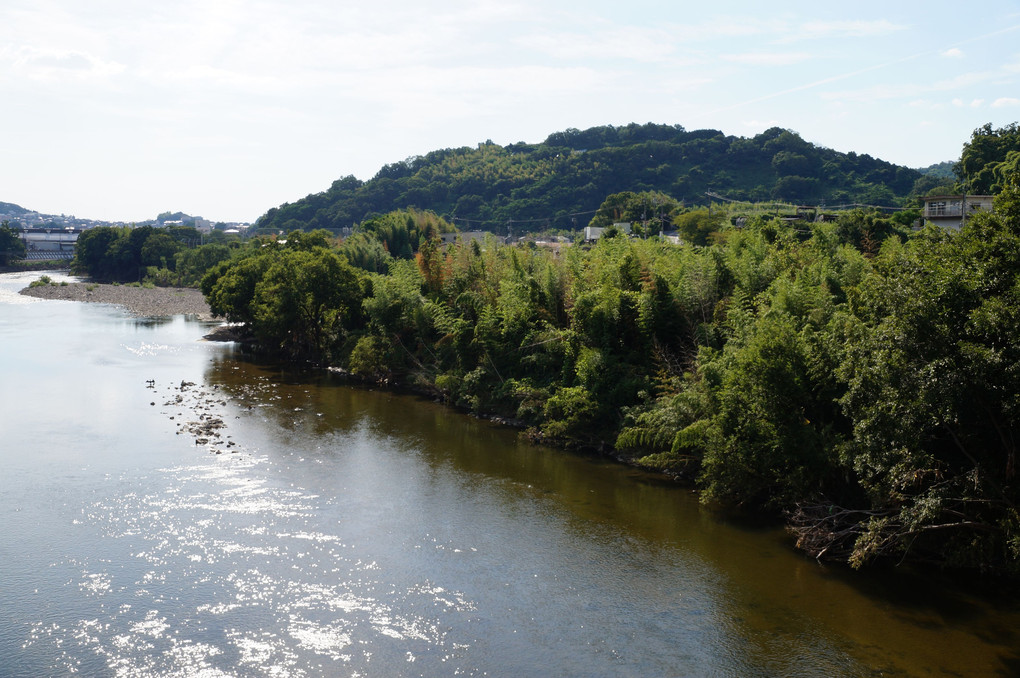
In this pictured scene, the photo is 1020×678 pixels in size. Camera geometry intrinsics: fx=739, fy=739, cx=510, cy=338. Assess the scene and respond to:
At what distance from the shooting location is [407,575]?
1449cm

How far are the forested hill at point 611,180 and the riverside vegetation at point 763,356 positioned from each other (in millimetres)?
46463

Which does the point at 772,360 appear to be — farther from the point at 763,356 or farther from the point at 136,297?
the point at 136,297

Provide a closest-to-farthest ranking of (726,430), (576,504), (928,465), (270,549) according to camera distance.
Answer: (928,465)
(270,549)
(726,430)
(576,504)

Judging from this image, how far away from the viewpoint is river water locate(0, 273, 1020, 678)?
11820 mm

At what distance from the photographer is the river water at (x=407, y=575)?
38.8 feet

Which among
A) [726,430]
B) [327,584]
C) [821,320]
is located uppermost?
[821,320]

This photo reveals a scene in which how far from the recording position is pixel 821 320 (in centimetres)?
1725

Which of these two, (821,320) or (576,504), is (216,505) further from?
(821,320)

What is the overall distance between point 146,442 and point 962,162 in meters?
55.9

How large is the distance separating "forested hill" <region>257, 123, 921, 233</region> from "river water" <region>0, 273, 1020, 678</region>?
194ft

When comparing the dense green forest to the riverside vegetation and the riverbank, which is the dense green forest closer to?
the riverside vegetation

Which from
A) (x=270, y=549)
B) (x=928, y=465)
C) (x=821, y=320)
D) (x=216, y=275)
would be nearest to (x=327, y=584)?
(x=270, y=549)

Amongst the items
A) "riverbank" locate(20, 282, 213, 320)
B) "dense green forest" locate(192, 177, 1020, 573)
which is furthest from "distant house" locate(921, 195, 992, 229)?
"riverbank" locate(20, 282, 213, 320)

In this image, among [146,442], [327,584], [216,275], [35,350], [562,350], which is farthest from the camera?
[216,275]
